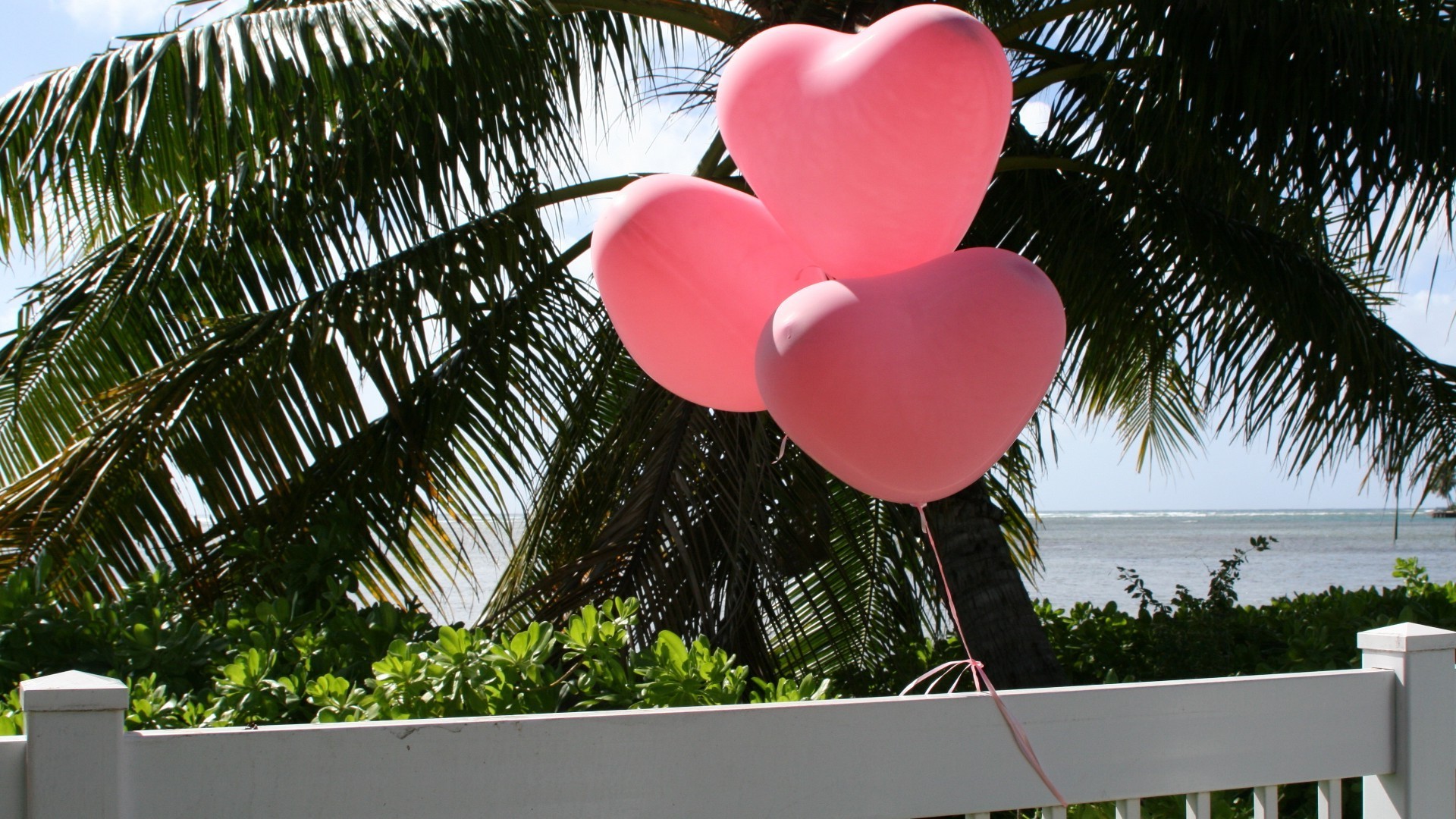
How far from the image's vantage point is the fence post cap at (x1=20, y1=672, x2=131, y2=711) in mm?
1257

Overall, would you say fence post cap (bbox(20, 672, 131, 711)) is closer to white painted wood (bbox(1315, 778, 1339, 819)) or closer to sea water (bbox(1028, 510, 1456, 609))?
white painted wood (bbox(1315, 778, 1339, 819))

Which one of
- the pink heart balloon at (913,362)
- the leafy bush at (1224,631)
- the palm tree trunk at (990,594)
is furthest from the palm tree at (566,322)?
the pink heart balloon at (913,362)

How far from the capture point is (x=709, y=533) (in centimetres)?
363

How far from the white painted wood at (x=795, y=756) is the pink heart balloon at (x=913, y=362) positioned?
414mm

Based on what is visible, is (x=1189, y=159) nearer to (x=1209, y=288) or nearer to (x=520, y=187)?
(x=1209, y=288)

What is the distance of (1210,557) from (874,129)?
108 ft

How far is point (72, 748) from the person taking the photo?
4.16ft

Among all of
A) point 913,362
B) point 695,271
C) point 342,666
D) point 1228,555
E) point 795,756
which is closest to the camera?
point 795,756

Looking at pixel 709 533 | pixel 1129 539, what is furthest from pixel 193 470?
pixel 1129 539

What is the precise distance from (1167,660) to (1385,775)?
250 centimetres

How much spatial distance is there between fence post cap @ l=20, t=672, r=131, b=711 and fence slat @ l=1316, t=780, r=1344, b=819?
1932 millimetres

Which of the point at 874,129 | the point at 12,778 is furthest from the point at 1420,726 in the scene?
the point at 12,778

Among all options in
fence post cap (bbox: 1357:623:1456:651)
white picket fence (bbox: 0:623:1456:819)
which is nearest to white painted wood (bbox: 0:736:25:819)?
white picket fence (bbox: 0:623:1456:819)

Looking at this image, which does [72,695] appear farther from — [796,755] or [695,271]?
[695,271]
